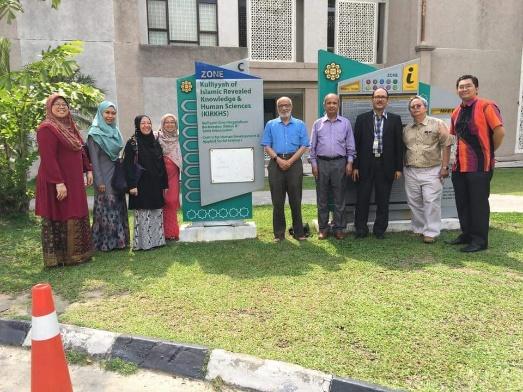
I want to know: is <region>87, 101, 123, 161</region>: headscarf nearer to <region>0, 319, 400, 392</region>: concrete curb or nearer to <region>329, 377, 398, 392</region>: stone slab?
<region>0, 319, 400, 392</region>: concrete curb

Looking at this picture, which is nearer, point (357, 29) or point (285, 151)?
point (285, 151)

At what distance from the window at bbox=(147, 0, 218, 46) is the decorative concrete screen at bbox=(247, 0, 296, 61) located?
1300mm

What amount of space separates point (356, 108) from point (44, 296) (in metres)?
4.68

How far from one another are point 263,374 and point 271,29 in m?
14.3

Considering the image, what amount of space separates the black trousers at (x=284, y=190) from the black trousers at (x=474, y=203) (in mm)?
1934

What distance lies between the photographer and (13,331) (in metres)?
3.56

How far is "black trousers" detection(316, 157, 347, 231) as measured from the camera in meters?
5.72

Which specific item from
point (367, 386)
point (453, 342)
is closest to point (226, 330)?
point (367, 386)

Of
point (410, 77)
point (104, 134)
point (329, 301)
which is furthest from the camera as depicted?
point (410, 77)

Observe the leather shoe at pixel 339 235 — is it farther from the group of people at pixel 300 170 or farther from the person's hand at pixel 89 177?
the person's hand at pixel 89 177

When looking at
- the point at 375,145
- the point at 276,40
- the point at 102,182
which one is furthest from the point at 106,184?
the point at 276,40

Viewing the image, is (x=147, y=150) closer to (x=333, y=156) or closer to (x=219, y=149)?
(x=219, y=149)

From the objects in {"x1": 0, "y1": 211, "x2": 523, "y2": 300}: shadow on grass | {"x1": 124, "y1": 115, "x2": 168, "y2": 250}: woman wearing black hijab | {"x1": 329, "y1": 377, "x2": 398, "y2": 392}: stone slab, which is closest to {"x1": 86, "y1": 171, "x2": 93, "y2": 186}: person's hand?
{"x1": 124, "y1": 115, "x2": 168, "y2": 250}: woman wearing black hijab

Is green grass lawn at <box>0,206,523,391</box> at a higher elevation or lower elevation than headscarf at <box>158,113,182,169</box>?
lower
